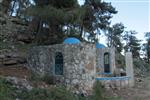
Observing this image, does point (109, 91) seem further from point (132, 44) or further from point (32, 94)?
point (132, 44)

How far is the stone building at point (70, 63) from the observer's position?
14.0 meters

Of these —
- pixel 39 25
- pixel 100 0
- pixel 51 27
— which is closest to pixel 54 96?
pixel 51 27

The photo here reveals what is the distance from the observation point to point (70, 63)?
1412 centimetres

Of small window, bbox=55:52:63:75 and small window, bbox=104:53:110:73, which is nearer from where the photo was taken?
small window, bbox=55:52:63:75

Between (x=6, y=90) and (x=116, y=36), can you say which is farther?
(x=116, y=36)

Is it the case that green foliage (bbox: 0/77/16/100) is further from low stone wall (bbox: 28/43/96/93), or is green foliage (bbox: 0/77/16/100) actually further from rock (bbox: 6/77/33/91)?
low stone wall (bbox: 28/43/96/93)

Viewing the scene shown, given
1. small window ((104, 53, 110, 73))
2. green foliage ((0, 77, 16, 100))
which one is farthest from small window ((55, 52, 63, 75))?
small window ((104, 53, 110, 73))

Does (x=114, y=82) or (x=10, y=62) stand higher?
(x=10, y=62)

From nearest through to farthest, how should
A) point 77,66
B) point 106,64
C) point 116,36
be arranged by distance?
point 77,66, point 106,64, point 116,36

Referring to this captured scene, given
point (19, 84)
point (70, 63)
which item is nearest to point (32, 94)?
point (19, 84)

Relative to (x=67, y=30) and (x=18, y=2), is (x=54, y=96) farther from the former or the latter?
(x=18, y=2)

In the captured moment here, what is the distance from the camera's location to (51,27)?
19.6 metres

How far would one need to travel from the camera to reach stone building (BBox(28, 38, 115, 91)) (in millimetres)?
14023

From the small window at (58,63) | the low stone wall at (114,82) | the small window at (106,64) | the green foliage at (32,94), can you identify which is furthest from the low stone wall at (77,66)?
the small window at (106,64)
